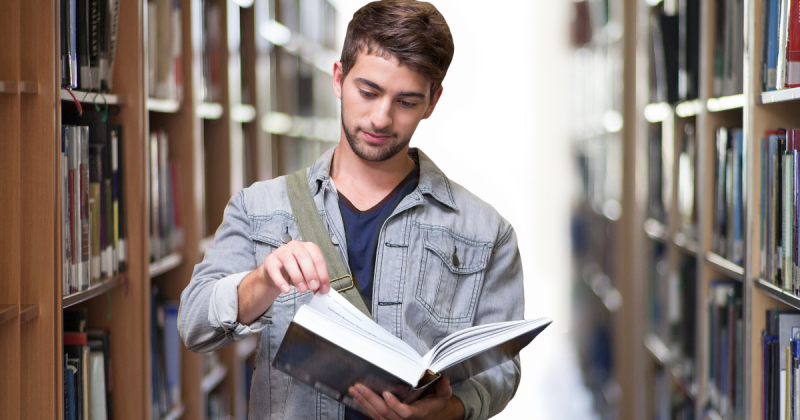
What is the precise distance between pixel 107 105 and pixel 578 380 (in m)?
3.36

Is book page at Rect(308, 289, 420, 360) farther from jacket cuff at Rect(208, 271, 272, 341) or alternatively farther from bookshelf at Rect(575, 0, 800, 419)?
bookshelf at Rect(575, 0, 800, 419)

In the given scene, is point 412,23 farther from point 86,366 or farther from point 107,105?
point 86,366

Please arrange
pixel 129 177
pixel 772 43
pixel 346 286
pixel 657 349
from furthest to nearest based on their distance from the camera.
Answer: pixel 657 349 < pixel 129 177 < pixel 772 43 < pixel 346 286

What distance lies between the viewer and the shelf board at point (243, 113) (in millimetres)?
2800

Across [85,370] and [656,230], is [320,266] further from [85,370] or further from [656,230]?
[656,230]

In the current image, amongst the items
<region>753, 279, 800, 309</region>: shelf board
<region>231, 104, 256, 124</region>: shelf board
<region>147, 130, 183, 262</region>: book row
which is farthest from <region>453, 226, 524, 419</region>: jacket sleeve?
<region>231, 104, 256, 124</region>: shelf board

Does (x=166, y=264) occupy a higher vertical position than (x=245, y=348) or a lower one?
higher

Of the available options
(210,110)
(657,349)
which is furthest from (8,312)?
(657,349)

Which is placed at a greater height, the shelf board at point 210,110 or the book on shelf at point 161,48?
the book on shelf at point 161,48

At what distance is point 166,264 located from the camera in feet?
6.99

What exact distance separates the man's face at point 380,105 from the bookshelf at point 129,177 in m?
0.55

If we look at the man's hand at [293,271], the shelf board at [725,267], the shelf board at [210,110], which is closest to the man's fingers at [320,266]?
the man's hand at [293,271]

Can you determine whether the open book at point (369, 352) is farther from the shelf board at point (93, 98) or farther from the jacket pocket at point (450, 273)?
the shelf board at point (93, 98)

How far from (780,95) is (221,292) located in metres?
1.15
